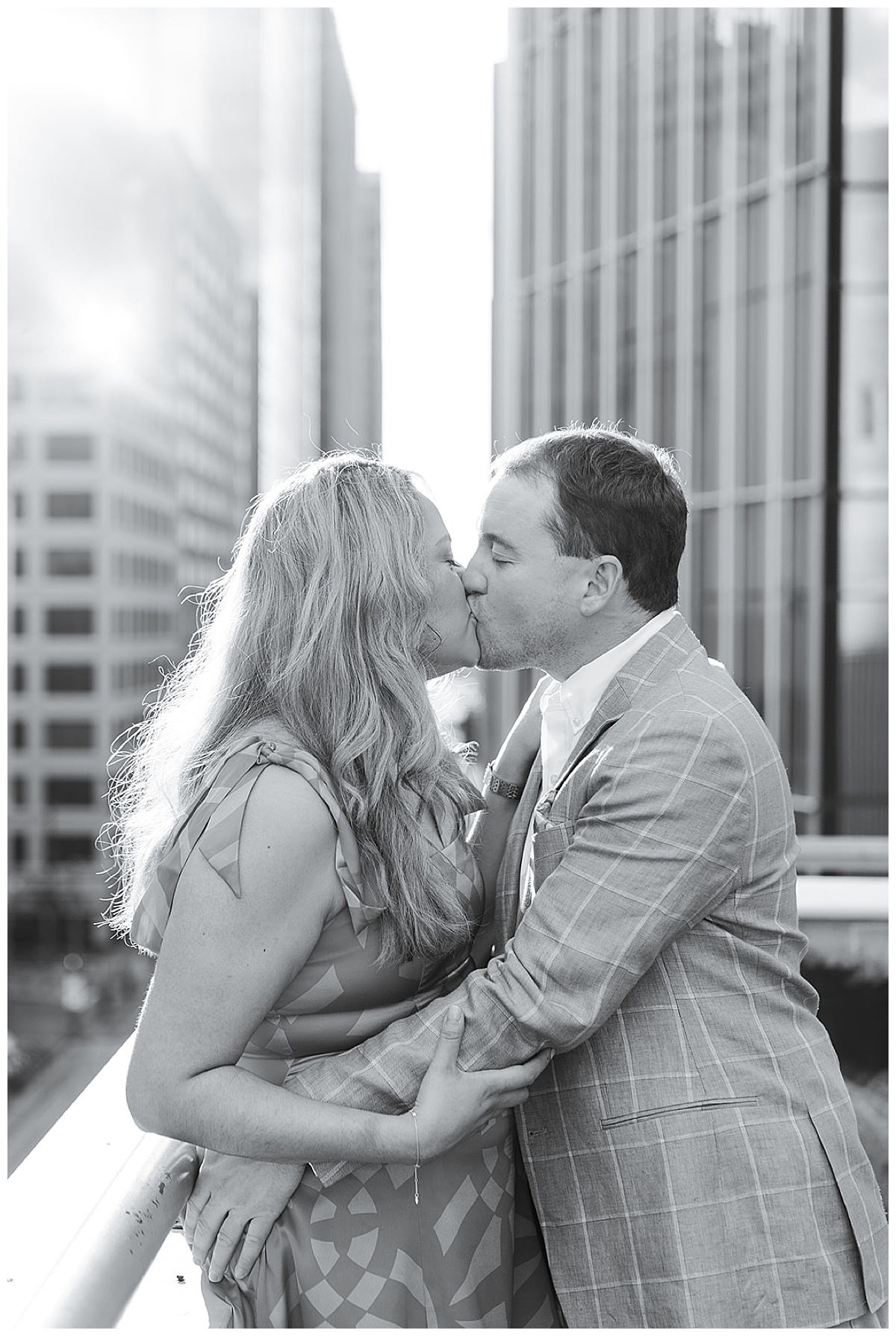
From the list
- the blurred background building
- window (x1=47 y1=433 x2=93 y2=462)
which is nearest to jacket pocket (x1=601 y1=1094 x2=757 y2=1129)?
the blurred background building

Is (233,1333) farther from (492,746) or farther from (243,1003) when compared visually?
(492,746)

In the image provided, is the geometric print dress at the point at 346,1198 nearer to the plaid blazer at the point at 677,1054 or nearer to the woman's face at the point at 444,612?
the plaid blazer at the point at 677,1054

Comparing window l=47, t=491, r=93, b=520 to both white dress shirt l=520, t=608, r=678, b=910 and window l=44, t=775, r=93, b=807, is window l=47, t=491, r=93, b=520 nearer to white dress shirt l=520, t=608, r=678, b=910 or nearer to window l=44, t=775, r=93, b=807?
window l=44, t=775, r=93, b=807

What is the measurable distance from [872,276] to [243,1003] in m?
20.0

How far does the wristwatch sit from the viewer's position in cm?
243

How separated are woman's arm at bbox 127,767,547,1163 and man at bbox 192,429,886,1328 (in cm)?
7

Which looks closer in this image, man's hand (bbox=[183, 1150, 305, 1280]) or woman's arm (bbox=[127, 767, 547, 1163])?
woman's arm (bbox=[127, 767, 547, 1163])

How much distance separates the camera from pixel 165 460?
85.8m

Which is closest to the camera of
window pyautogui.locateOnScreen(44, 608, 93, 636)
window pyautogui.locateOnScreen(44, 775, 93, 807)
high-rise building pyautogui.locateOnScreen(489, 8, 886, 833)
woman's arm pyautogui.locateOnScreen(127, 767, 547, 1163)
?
woman's arm pyautogui.locateOnScreen(127, 767, 547, 1163)

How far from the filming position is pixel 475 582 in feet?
7.54

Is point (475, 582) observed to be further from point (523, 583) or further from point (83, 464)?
point (83, 464)

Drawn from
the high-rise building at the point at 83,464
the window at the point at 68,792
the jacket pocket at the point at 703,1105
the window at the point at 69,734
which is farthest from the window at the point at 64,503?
the jacket pocket at the point at 703,1105

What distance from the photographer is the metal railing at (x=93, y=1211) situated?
1.36 meters

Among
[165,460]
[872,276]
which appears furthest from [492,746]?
[165,460]
